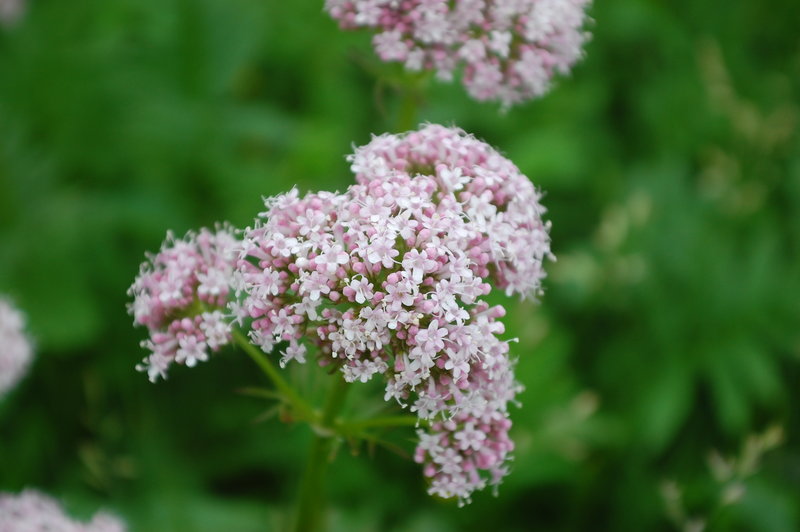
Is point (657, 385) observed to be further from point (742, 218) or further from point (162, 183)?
point (162, 183)

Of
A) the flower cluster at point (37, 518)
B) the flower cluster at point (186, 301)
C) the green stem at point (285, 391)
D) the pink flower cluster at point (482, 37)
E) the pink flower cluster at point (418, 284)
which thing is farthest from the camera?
the pink flower cluster at point (482, 37)

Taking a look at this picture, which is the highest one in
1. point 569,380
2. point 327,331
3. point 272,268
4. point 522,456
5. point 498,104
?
point 498,104

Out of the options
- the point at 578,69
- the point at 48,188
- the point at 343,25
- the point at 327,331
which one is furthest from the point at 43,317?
the point at 578,69

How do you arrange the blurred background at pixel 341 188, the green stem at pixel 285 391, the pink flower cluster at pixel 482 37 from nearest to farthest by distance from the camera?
1. the green stem at pixel 285 391
2. the pink flower cluster at pixel 482 37
3. the blurred background at pixel 341 188

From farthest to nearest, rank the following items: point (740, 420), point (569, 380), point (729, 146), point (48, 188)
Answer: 1. point (729, 146)
2. point (48, 188)
3. point (569, 380)
4. point (740, 420)

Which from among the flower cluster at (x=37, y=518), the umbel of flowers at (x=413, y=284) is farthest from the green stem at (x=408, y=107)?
the flower cluster at (x=37, y=518)

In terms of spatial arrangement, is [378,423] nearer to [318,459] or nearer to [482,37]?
[318,459]

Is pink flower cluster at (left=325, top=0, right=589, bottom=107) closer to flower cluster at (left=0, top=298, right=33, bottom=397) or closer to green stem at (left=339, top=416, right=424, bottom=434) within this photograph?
green stem at (left=339, top=416, right=424, bottom=434)

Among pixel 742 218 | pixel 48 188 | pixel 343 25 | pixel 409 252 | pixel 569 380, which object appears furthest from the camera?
pixel 742 218

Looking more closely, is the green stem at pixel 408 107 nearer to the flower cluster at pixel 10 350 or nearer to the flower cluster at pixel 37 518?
the flower cluster at pixel 10 350
